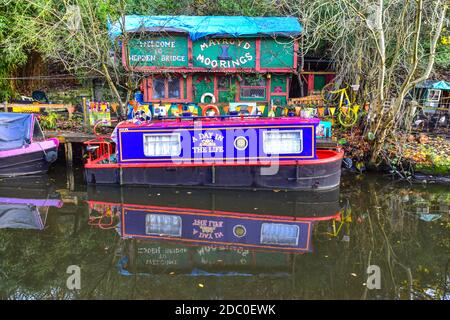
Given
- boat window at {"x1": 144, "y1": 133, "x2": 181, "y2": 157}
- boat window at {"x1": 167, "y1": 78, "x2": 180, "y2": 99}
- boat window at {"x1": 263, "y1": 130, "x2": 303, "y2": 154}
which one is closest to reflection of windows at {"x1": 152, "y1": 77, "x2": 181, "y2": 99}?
boat window at {"x1": 167, "y1": 78, "x2": 180, "y2": 99}

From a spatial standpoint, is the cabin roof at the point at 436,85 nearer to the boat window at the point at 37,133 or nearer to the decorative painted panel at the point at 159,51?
the decorative painted panel at the point at 159,51

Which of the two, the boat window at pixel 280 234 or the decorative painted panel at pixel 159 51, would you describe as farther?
the decorative painted panel at pixel 159 51

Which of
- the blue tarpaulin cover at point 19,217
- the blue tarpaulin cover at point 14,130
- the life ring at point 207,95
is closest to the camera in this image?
the blue tarpaulin cover at point 19,217

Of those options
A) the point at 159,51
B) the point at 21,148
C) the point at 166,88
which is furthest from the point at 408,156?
the point at 21,148

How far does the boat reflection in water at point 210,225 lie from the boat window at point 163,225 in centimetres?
1

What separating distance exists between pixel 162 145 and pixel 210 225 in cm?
308

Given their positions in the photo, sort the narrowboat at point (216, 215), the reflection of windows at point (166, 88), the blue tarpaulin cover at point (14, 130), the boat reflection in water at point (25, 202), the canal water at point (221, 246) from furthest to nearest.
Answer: the reflection of windows at point (166, 88), the blue tarpaulin cover at point (14, 130), the boat reflection in water at point (25, 202), the narrowboat at point (216, 215), the canal water at point (221, 246)

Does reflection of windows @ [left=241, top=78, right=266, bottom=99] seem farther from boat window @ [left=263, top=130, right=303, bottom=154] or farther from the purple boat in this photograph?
the purple boat

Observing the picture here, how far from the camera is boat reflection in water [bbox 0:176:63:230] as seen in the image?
938 centimetres

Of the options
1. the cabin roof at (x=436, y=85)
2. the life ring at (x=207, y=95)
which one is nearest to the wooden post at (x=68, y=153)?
the life ring at (x=207, y=95)

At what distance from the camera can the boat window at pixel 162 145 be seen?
37.0ft

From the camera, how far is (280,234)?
8773 mm

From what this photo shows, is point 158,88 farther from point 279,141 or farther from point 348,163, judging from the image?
point 348,163
